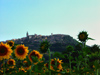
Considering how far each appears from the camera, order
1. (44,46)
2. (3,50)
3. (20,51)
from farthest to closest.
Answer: (20,51) < (3,50) < (44,46)

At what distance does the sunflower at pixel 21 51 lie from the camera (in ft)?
19.6

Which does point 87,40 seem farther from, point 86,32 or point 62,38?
point 62,38

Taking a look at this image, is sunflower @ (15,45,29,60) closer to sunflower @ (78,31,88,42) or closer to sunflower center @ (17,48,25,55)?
sunflower center @ (17,48,25,55)

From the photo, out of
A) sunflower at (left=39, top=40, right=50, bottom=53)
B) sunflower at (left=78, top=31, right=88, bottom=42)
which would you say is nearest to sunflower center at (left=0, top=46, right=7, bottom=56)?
sunflower at (left=39, top=40, right=50, bottom=53)

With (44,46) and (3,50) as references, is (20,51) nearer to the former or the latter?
(3,50)

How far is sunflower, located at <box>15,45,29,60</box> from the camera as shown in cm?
598

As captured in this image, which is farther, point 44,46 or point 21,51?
point 21,51

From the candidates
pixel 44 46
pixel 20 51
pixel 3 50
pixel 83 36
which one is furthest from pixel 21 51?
pixel 83 36

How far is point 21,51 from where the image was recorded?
6.07m

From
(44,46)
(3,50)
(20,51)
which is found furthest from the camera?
(20,51)

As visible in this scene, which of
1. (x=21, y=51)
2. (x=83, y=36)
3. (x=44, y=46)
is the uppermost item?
(x=83, y=36)

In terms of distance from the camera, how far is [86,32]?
625 cm

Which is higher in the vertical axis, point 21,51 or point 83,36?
point 83,36

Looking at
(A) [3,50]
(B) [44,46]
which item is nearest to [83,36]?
(B) [44,46]
